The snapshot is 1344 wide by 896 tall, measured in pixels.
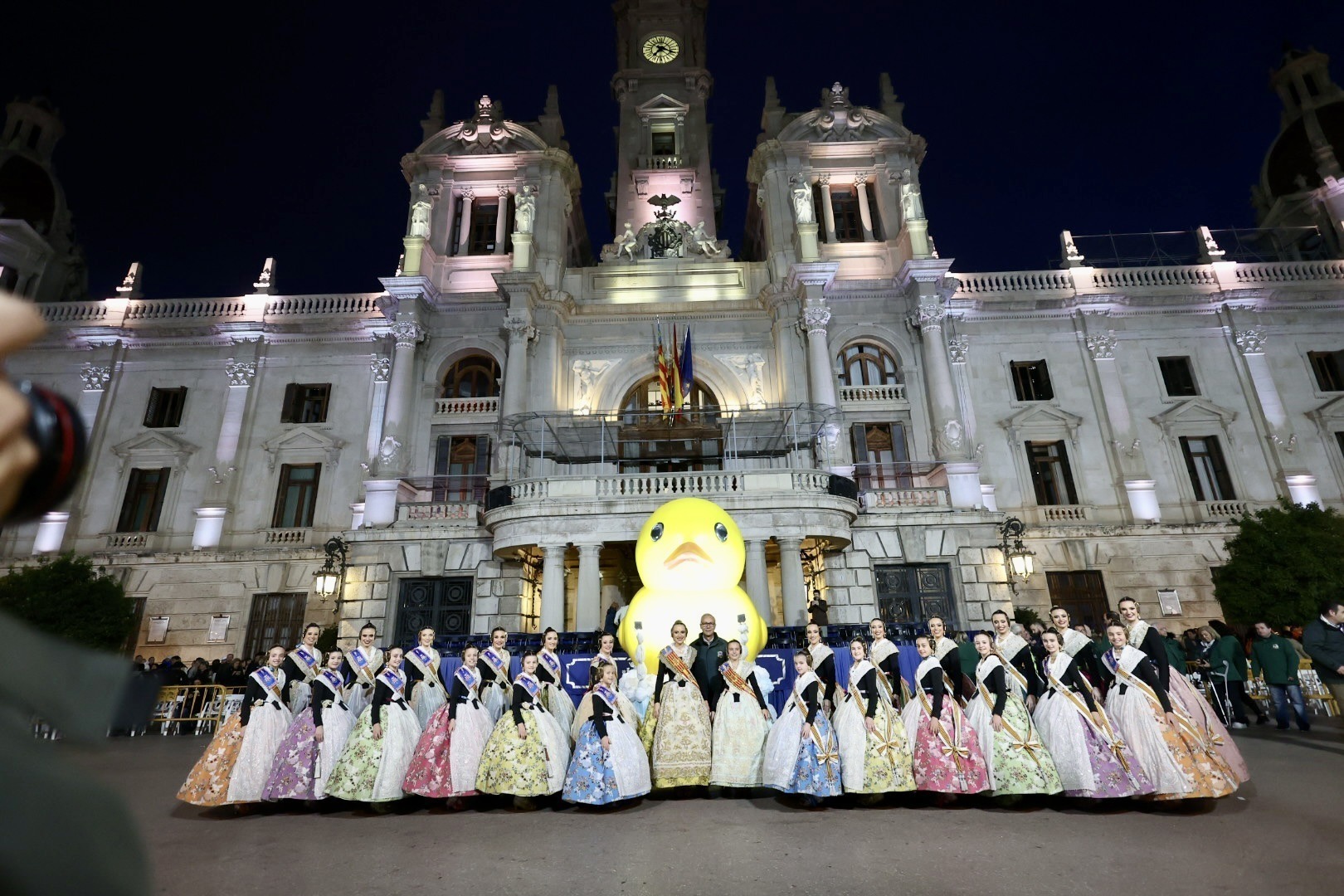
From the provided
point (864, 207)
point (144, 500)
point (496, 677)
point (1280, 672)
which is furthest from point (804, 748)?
point (144, 500)

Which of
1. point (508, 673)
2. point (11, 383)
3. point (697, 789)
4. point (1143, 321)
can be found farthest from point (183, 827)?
point (1143, 321)

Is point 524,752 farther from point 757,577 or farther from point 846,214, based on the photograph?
point 846,214

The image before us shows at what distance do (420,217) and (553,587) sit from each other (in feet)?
55.7

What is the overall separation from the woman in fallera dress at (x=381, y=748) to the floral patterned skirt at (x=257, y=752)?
868 millimetres

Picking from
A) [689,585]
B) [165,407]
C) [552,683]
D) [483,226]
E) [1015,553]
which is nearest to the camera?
[552,683]

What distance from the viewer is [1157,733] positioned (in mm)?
7090

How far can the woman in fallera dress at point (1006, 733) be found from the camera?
718 centimetres

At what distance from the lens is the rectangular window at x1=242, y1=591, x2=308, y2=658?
75.3 ft

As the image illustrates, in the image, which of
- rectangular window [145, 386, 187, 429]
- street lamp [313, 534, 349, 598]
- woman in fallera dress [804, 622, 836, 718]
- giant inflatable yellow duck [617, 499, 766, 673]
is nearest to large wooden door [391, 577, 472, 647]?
street lamp [313, 534, 349, 598]

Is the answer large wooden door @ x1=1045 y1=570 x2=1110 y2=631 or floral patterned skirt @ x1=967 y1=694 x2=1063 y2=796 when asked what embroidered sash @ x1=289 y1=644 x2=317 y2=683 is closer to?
floral patterned skirt @ x1=967 y1=694 x2=1063 y2=796

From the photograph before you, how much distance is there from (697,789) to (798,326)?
18.9 metres

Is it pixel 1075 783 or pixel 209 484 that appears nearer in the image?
pixel 1075 783

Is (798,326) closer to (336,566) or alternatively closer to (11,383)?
(336,566)

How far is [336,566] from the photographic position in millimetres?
21922
